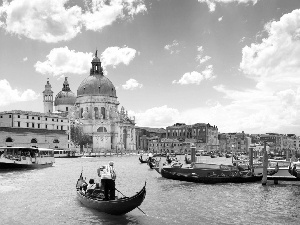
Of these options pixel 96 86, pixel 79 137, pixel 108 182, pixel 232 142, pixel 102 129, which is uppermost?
pixel 96 86

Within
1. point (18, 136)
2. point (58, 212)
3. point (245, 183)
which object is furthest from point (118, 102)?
point (58, 212)

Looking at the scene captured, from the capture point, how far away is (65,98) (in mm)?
135750

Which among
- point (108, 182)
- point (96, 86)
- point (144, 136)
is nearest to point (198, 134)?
point (144, 136)

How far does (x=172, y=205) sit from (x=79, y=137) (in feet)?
305

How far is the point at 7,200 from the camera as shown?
22250 mm

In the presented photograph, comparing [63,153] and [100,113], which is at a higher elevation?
[100,113]

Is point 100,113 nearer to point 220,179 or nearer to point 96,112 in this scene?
point 96,112

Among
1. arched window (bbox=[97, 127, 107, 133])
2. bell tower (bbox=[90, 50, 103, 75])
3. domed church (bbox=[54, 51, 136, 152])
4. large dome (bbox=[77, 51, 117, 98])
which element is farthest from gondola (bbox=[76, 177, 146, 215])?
bell tower (bbox=[90, 50, 103, 75])

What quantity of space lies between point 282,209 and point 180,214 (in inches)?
204

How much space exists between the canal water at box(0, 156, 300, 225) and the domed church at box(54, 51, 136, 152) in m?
88.6

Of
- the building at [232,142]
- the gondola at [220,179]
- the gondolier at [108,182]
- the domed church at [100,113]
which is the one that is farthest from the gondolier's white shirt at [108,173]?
the building at [232,142]

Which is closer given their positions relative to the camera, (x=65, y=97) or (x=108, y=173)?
(x=108, y=173)

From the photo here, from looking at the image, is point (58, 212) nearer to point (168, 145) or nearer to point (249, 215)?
point (249, 215)

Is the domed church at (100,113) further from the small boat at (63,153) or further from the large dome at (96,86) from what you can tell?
the small boat at (63,153)
